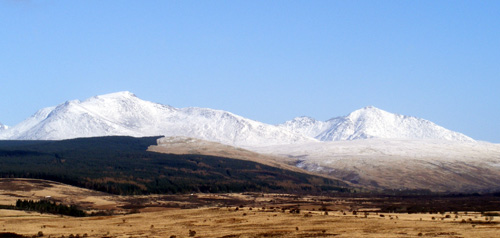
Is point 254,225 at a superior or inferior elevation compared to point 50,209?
inferior

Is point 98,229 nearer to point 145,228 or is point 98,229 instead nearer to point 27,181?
point 145,228

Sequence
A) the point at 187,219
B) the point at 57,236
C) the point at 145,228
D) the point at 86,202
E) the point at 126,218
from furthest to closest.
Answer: the point at 86,202, the point at 126,218, the point at 187,219, the point at 145,228, the point at 57,236

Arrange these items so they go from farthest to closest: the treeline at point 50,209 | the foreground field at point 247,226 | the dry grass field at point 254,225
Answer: the treeline at point 50,209 → the dry grass field at point 254,225 → the foreground field at point 247,226

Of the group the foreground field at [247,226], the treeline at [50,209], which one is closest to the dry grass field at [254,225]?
the foreground field at [247,226]

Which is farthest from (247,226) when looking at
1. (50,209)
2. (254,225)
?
(50,209)

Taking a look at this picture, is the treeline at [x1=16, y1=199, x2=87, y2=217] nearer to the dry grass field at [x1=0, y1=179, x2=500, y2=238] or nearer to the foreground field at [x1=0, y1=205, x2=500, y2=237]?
the dry grass field at [x1=0, y1=179, x2=500, y2=238]

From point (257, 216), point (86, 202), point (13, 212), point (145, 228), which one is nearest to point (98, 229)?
point (145, 228)

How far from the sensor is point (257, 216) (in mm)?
81938

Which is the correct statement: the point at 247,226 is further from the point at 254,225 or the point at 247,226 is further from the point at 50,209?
the point at 50,209

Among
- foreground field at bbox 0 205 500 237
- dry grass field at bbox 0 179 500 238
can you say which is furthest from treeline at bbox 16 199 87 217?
foreground field at bbox 0 205 500 237

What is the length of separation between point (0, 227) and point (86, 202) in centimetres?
8258

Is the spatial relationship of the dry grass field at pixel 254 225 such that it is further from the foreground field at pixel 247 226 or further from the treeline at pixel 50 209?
the treeline at pixel 50 209

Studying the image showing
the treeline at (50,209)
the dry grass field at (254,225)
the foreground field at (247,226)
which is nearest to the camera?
the foreground field at (247,226)

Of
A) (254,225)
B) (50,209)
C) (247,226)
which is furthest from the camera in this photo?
(50,209)
